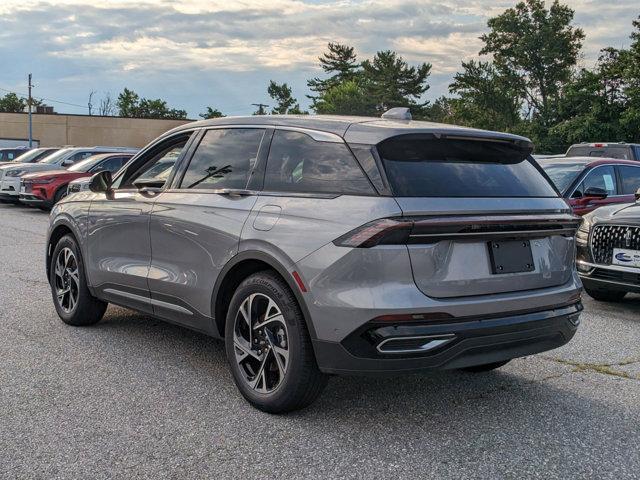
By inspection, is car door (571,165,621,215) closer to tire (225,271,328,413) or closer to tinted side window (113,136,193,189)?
tinted side window (113,136,193,189)

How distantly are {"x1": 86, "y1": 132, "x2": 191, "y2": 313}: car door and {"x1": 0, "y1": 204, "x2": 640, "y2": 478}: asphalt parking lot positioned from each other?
1.54 ft

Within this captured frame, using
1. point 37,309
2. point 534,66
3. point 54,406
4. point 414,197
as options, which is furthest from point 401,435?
point 534,66

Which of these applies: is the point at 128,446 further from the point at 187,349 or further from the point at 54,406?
the point at 187,349

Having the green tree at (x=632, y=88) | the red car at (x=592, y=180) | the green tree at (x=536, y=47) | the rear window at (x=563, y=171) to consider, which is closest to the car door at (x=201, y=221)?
the red car at (x=592, y=180)

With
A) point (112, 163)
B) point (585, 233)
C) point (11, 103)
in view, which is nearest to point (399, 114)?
point (585, 233)

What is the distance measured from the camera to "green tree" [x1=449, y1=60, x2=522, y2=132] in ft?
189

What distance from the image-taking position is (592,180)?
397 inches

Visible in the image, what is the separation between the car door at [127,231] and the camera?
5.12 m

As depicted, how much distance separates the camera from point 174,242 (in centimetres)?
475

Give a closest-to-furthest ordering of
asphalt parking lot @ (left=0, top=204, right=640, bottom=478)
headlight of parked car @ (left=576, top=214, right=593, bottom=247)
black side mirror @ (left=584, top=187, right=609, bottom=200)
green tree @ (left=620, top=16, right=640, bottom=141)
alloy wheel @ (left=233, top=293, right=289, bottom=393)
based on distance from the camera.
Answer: asphalt parking lot @ (left=0, top=204, right=640, bottom=478), alloy wheel @ (left=233, top=293, right=289, bottom=393), headlight of parked car @ (left=576, top=214, right=593, bottom=247), black side mirror @ (left=584, top=187, right=609, bottom=200), green tree @ (left=620, top=16, right=640, bottom=141)

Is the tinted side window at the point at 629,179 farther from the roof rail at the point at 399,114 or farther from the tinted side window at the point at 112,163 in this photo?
the tinted side window at the point at 112,163

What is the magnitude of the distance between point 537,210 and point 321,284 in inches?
52.3

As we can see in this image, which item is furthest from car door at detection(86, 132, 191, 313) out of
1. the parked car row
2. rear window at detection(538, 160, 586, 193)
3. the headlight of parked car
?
the parked car row

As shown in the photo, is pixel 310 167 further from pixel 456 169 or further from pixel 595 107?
pixel 595 107
